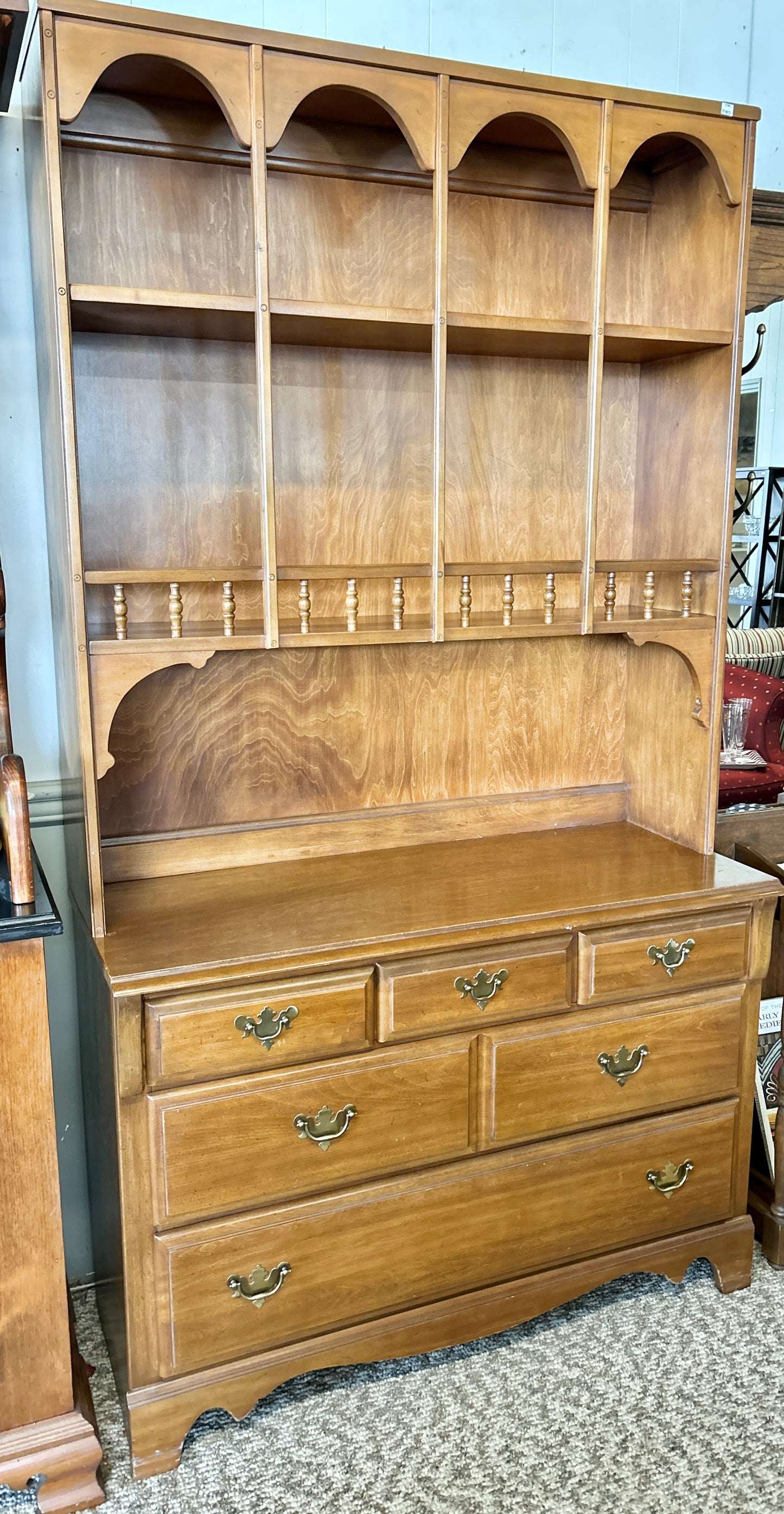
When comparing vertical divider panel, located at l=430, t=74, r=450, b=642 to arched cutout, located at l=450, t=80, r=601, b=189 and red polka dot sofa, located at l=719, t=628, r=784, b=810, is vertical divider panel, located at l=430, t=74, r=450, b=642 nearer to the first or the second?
arched cutout, located at l=450, t=80, r=601, b=189

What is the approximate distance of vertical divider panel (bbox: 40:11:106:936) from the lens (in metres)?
1.72

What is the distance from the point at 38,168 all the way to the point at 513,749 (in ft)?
4.89

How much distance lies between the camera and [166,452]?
7.11 ft

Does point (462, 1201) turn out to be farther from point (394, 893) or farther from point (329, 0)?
point (329, 0)

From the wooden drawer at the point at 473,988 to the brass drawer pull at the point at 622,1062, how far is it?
0.51 ft

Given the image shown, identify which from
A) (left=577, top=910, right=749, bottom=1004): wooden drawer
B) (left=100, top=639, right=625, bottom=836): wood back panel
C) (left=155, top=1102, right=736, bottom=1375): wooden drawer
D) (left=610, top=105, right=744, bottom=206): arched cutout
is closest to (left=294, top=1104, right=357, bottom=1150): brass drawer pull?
(left=155, top=1102, right=736, bottom=1375): wooden drawer

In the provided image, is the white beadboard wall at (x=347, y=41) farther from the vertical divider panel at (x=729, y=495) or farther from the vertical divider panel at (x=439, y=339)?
the vertical divider panel at (x=439, y=339)

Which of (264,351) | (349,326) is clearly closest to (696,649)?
(349,326)

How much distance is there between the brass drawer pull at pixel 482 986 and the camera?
6.69 feet

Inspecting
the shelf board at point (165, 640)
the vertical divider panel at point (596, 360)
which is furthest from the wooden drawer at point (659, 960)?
the shelf board at point (165, 640)

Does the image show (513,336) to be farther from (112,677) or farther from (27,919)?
(27,919)

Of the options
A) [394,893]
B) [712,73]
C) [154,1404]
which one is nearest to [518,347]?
[712,73]

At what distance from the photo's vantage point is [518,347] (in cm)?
233

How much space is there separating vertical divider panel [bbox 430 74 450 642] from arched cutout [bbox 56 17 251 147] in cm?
35
